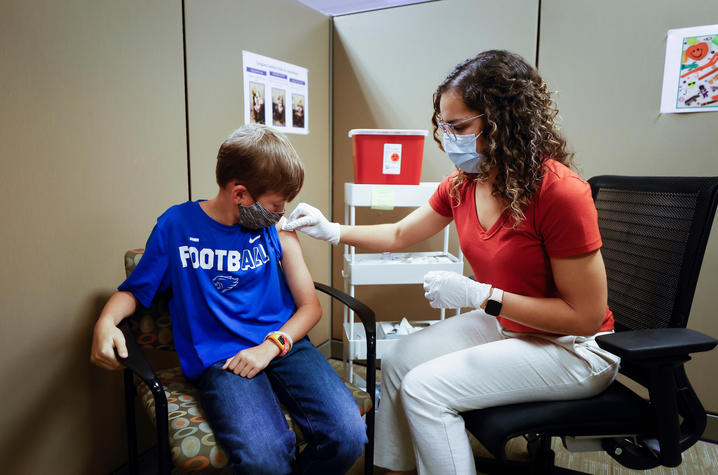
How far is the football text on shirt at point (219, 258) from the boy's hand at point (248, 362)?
0.80 ft

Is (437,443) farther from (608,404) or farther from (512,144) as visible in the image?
(512,144)

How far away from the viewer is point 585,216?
113 cm

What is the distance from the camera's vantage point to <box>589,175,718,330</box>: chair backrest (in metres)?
1.15

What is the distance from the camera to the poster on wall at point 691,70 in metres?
1.75

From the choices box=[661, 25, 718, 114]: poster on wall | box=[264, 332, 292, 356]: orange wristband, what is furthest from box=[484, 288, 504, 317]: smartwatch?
box=[661, 25, 718, 114]: poster on wall

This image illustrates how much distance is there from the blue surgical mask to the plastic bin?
542mm

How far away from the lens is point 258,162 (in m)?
1.25

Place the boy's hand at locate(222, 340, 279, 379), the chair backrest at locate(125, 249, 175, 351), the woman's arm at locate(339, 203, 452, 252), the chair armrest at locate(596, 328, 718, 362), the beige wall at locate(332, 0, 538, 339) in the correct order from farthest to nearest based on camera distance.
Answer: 1. the beige wall at locate(332, 0, 538, 339)
2. the woman's arm at locate(339, 203, 452, 252)
3. the chair backrest at locate(125, 249, 175, 351)
4. the boy's hand at locate(222, 340, 279, 379)
5. the chair armrest at locate(596, 328, 718, 362)

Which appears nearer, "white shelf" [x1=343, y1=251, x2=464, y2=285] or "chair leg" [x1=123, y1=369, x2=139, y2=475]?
"chair leg" [x1=123, y1=369, x2=139, y2=475]

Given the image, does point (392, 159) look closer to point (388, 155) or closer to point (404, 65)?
point (388, 155)

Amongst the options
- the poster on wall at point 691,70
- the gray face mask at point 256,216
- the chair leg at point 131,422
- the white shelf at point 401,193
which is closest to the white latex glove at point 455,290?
the gray face mask at point 256,216

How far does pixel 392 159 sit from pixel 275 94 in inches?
24.1

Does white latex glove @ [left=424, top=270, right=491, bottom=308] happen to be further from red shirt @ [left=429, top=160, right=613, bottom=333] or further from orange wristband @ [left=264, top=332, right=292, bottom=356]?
orange wristband @ [left=264, top=332, right=292, bottom=356]

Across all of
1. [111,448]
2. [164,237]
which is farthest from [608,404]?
[111,448]
